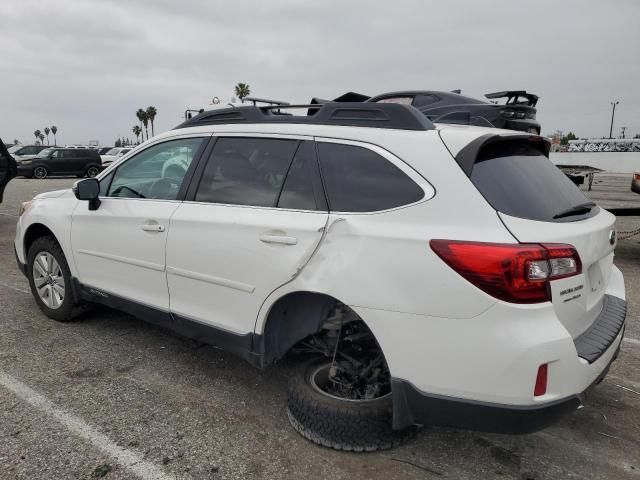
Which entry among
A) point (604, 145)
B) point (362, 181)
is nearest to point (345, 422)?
point (362, 181)

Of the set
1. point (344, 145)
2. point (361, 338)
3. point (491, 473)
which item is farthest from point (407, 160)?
point (491, 473)

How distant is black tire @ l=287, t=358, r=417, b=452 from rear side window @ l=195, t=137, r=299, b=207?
1.07 m

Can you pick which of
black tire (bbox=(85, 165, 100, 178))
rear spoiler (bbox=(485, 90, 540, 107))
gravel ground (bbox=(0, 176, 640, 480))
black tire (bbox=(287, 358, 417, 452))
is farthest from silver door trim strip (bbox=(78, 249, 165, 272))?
black tire (bbox=(85, 165, 100, 178))

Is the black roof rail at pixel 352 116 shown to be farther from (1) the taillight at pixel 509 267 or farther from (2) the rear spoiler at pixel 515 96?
(2) the rear spoiler at pixel 515 96

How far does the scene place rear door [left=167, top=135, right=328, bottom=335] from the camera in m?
2.60

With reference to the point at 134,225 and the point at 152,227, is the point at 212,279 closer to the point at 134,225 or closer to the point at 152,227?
the point at 152,227

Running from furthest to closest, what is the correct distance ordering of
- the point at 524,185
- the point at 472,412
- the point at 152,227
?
the point at 152,227 < the point at 524,185 < the point at 472,412

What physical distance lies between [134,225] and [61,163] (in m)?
25.8

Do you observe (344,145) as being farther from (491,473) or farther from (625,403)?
(625,403)

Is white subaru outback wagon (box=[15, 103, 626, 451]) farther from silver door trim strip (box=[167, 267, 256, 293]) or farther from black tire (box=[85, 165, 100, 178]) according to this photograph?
black tire (box=[85, 165, 100, 178])

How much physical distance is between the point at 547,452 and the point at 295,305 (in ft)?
5.06

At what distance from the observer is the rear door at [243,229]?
2598 millimetres

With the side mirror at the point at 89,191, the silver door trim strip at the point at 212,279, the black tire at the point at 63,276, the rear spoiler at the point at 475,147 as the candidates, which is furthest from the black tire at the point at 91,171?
the rear spoiler at the point at 475,147

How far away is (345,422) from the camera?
2.54m
